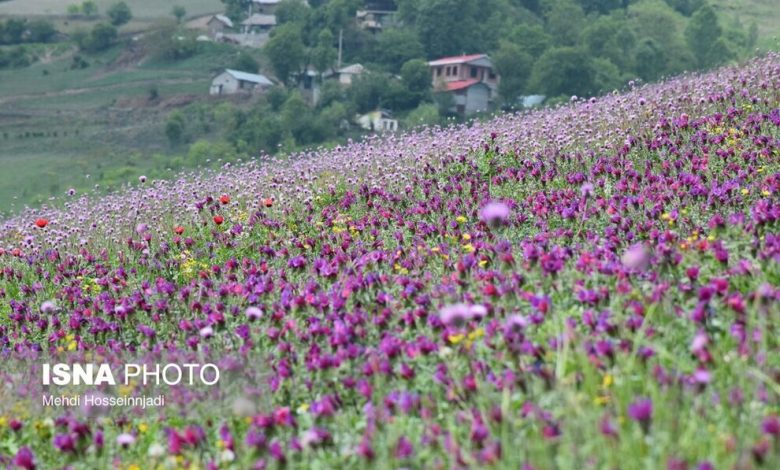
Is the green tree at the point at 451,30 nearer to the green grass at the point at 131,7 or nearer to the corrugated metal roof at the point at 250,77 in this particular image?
the corrugated metal roof at the point at 250,77

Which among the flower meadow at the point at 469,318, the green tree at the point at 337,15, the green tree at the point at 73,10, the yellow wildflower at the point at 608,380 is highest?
the yellow wildflower at the point at 608,380

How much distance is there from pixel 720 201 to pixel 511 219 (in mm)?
1479

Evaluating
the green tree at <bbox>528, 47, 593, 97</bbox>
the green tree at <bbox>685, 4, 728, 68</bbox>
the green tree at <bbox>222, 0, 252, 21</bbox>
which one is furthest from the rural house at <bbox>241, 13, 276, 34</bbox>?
the green tree at <bbox>528, 47, 593, 97</bbox>

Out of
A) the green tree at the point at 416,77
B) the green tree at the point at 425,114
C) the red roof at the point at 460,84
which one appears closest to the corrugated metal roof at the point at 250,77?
the green tree at the point at 416,77

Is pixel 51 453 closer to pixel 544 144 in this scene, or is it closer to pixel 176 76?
pixel 544 144

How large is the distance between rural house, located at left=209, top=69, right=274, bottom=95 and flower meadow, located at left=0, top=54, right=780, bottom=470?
94.6 metres

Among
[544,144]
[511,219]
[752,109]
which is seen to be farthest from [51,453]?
[752,109]

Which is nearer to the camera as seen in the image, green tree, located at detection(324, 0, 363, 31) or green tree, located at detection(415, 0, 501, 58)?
green tree, located at detection(415, 0, 501, 58)

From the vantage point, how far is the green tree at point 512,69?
10175cm

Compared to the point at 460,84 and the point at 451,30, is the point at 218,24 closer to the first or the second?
the point at 451,30

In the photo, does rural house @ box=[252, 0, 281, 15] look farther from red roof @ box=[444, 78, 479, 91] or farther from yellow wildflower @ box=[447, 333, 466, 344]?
yellow wildflower @ box=[447, 333, 466, 344]

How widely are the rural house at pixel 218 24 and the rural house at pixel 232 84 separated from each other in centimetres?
3061

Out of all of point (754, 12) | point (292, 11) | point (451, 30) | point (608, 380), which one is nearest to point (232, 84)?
point (451, 30)

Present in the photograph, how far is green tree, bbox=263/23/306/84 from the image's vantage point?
4461 inches
